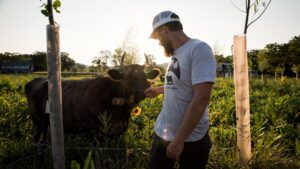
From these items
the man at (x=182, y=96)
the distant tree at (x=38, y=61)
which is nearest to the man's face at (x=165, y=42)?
the man at (x=182, y=96)

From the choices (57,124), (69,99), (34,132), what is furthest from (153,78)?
(57,124)

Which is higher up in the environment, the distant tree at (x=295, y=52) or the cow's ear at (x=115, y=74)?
the distant tree at (x=295, y=52)

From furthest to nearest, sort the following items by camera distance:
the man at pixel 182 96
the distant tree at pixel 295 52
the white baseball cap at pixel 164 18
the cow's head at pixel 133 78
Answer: the distant tree at pixel 295 52 < the cow's head at pixel 133 78 < the white baseball cap at pixel 164 18 < the man at pixel 182 96

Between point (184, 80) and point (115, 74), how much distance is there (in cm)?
316

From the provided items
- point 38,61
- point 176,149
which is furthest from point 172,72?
point 38,61

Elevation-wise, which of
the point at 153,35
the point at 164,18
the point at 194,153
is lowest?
the point at 194,153

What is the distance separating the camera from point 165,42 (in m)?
2.70

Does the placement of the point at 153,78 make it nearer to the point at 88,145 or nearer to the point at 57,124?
the point at 88,145

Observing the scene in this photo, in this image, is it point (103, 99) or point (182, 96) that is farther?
point (103, 99)

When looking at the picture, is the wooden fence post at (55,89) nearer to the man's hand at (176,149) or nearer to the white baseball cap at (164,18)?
the white baseball cap at (164,18)

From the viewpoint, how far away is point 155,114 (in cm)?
674

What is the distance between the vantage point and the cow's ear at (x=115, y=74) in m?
5.48

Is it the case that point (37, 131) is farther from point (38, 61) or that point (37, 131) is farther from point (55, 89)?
point (38, 61)

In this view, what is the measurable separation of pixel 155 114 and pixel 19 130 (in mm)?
2791
